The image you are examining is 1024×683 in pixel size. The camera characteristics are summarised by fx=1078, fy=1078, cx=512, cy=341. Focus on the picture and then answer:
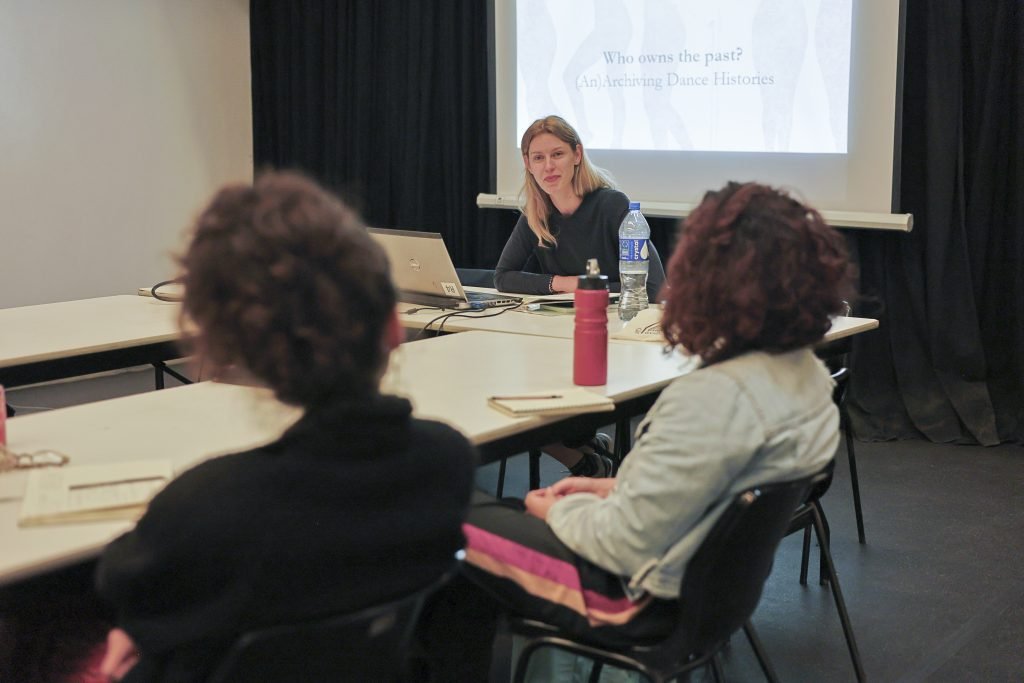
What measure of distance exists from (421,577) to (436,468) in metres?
0.12

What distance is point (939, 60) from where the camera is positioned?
402cm

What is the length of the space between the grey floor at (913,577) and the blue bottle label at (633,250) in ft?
3.10

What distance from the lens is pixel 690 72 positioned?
4.42 m

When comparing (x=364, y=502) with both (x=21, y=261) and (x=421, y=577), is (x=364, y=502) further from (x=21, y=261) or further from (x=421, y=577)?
(x=21, y=261)

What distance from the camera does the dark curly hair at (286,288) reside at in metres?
1.07

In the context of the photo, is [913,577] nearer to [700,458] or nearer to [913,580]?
[913,580]

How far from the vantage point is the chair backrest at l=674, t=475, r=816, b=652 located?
141 cm

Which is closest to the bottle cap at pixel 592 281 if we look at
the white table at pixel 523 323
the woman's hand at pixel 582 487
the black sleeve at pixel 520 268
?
the woman's hand at pixel 582 487

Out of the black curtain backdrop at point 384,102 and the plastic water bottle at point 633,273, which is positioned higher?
the black curtain backdrop at point 384,102

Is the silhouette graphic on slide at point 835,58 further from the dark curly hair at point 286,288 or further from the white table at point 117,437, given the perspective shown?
the dark curly hair at point 286,288

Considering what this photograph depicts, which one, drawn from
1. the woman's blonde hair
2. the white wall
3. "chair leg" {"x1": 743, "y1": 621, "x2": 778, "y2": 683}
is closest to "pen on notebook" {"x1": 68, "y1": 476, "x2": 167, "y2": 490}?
"chair leg" {"x1": 743, "y1": 621, "x2": 778, "y2": 683}

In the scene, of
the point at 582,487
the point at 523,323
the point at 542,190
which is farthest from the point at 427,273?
the point at 582,487

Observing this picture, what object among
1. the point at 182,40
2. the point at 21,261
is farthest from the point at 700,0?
the point at 21,261

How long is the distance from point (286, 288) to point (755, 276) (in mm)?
695
